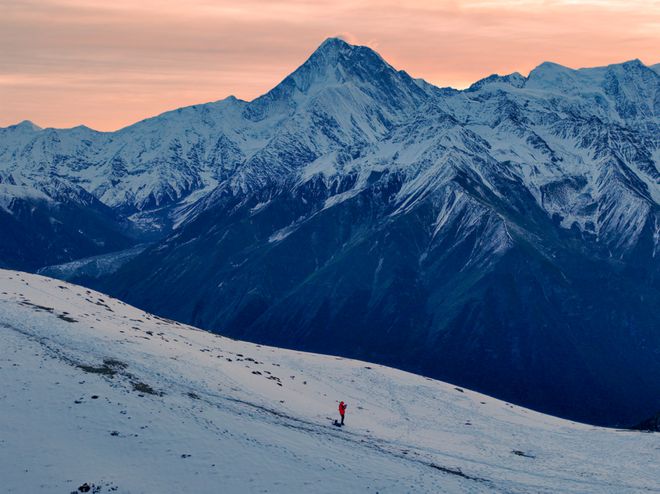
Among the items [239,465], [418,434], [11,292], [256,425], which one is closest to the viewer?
[239,465]

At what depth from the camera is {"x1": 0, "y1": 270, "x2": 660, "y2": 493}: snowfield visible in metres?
68.6

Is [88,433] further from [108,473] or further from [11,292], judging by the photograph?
[11,292]

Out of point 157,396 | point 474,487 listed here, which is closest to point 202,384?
point 157,396

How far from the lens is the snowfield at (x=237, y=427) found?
2702 inches

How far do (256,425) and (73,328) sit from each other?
106 feet

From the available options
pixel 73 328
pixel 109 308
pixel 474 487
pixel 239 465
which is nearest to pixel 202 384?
pixel 73 328

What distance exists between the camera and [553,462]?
299 feet

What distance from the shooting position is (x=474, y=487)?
74.2 m

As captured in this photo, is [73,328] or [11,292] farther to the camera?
[11,292]

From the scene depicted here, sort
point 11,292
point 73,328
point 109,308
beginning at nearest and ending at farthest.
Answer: point 73,328 → point 11,292 → point 109,308

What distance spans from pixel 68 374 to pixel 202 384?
15141mm

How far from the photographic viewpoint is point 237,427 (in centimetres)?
7969

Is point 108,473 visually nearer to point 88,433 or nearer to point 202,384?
→ point 88,433

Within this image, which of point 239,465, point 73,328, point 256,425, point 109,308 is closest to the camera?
point 239,465
